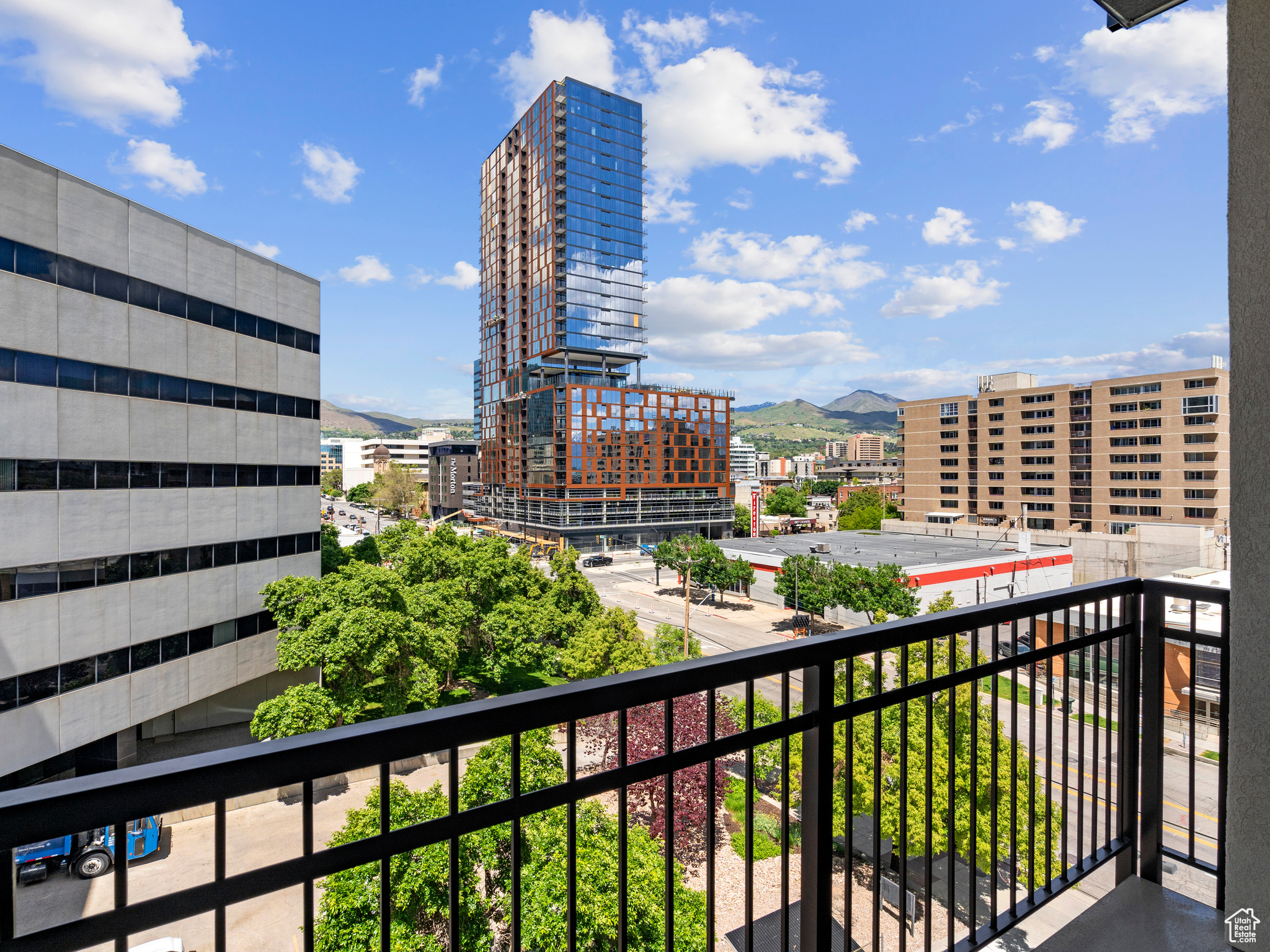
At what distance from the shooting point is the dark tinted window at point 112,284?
1038cm

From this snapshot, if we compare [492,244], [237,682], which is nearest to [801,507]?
[492,244]

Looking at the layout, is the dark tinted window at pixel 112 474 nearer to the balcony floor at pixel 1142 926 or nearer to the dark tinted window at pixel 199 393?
the dark tinted window at pixel 199 393

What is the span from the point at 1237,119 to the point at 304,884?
2571 millimetres

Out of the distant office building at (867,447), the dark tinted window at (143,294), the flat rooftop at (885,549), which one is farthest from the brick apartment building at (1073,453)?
the distant office building at (867,447)

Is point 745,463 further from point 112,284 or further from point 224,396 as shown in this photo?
point 112,284

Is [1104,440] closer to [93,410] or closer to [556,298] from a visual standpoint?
[556,298]

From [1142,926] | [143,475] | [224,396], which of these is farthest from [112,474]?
[1142,926]

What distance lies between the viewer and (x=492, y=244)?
54.7 m

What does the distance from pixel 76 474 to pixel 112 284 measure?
325 centimetres

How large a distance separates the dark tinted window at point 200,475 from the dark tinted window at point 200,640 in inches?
110

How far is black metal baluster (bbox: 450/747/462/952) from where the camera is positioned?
3.33 feet

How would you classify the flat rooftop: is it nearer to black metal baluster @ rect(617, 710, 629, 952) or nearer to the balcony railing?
the balcony railing

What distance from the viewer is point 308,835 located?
935 mm

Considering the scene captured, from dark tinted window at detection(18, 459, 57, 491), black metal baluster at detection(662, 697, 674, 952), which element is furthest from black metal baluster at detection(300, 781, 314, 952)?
dark tinted window at detection(18, 459, 57, 491)
